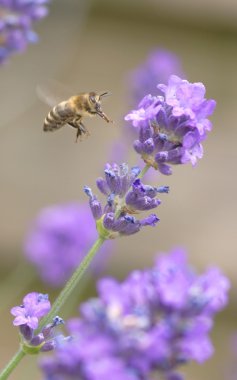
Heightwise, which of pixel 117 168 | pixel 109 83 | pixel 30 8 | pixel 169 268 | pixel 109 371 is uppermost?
pixel 109 83

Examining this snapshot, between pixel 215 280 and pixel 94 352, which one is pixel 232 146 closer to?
pixel 215 280

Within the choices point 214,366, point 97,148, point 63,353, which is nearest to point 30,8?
point 63,353

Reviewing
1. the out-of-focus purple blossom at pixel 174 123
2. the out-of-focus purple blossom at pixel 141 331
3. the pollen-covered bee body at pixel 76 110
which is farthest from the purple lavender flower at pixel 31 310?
the pollen-covered bee body at pixel 76 110

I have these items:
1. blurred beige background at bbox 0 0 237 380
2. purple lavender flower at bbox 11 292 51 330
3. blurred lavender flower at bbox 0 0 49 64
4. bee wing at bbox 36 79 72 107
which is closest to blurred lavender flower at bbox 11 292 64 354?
purple lavender flower at bbox 11 292 51 330

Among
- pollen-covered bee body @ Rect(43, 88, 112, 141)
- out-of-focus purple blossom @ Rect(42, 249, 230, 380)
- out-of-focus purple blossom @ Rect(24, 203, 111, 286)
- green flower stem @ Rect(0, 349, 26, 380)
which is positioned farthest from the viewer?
out-of-focus purple blossom @ Rect(24, 203, 111, 286)

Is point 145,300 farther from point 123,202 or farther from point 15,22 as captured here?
point 15,22

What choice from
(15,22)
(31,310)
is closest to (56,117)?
(15,22)

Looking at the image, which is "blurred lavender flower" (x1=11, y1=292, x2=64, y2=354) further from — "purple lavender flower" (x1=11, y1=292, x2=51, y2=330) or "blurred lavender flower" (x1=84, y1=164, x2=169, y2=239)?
"blurred lavender flower" (x1=84, y1=164, x2=169, y2=239)
